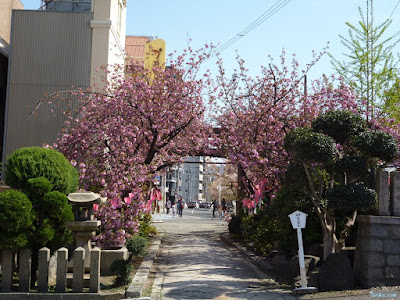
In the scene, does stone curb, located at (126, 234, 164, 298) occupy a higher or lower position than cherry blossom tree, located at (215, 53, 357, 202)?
lower

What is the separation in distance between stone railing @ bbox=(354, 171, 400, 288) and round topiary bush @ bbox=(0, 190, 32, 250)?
6678 millimetres

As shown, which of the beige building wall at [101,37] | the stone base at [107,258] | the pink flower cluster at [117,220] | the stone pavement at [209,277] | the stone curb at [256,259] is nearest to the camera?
the stone pavement at [209,277]

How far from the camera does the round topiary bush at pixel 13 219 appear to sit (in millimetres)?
8398

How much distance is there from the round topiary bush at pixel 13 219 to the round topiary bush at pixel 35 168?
0.50 m

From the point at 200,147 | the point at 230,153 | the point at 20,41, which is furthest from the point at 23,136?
the point at 230,153

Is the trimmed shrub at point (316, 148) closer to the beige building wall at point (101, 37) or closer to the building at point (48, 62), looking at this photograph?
the beige building wall at point (101, 37)

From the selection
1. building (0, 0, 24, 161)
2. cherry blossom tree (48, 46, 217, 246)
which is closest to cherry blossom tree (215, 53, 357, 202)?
cherry blossom tree (48, 46, 217, 246)

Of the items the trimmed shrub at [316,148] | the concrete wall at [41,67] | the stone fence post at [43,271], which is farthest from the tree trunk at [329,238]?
the concrete wall at [41,67]

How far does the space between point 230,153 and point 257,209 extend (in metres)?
2.21

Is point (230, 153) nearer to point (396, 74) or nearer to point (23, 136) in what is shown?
point (396, 74)

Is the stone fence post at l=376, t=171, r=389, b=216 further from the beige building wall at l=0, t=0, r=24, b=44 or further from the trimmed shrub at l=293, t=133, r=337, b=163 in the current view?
the beige building wall at l=0, t=0, r=24, b=44

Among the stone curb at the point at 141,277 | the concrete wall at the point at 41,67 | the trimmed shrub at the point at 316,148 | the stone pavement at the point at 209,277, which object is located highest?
the concrete wall at the point at 41,67

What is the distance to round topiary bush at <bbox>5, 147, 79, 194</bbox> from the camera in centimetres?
909

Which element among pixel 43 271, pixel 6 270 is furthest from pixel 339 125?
pixel 6 270
